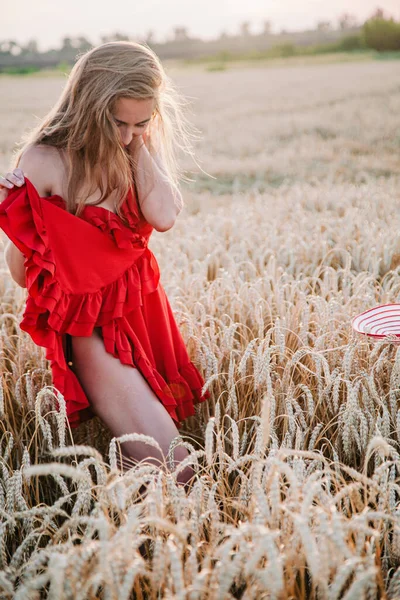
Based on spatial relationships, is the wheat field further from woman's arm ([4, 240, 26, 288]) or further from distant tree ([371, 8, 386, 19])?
distant tree ([371, 8, 386, 19])

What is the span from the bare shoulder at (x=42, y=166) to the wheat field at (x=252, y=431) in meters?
0.61

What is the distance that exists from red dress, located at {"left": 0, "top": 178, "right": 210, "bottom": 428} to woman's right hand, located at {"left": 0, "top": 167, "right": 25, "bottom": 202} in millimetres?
25

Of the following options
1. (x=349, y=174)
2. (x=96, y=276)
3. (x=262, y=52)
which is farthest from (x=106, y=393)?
(x=262, y=52)

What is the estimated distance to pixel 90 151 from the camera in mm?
1940

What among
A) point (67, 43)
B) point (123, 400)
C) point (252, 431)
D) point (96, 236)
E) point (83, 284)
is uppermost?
point (67, 43)

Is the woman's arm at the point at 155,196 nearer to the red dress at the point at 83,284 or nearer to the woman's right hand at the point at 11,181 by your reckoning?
the red dress at the point at 83,284

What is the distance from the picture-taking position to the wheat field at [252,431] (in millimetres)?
1095

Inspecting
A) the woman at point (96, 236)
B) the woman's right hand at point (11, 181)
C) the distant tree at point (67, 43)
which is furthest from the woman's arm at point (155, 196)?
the distant tree at point (67, 43)

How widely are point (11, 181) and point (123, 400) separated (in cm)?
82

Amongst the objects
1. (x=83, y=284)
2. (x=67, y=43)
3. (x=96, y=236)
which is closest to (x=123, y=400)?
(x=83, y=284)

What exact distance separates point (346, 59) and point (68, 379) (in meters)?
26.4

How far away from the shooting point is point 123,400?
1.91 m

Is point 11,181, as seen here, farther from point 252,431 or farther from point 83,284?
point 252,431

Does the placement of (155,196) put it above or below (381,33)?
below
